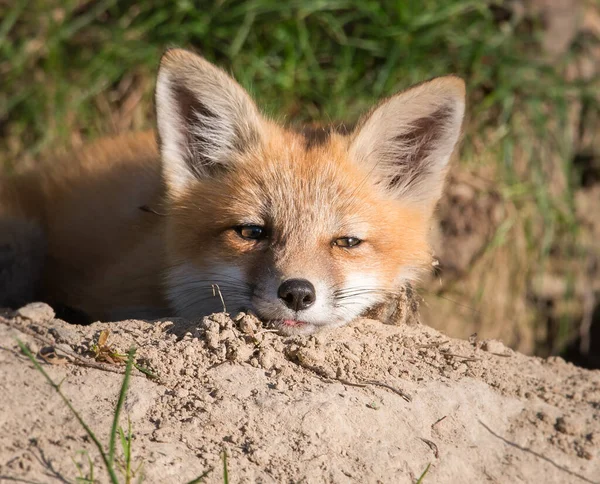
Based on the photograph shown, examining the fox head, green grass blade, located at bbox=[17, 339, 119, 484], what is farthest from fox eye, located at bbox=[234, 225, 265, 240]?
green grass blade, located at bbox=[17, 339, 119, 484]

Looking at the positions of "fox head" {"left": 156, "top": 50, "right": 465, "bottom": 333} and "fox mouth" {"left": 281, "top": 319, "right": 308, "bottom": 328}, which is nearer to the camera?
"fox mouth" {"left": 281, "top": 319, "right": 308, "bottom": 328}

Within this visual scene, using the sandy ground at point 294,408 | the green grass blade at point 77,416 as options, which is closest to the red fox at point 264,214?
the sandy ground at point 294,408

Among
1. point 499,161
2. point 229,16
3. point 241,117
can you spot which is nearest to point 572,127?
point 499,161

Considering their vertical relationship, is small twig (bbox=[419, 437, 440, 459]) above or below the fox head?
below

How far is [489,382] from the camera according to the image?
3025 millimetres

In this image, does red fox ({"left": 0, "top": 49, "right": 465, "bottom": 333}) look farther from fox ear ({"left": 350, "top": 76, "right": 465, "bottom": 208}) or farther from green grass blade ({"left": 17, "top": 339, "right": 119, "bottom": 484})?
green grass blade ({"left": 17, "top": 339, "right": 119, "bottom": 484})

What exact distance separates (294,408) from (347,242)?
1.00 m

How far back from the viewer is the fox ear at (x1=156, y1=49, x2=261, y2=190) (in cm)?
344

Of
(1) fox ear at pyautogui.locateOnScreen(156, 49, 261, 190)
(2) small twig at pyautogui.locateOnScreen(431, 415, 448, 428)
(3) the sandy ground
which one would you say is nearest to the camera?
(3) the sandy ground

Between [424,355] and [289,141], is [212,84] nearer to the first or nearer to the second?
[289,141]

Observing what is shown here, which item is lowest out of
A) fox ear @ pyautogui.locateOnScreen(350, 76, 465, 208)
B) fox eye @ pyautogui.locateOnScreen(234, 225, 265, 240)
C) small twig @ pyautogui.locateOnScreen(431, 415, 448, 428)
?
small twig @ pyautogui.locateOnScreen(431, 415, 448, 428)

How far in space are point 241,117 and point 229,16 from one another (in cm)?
206

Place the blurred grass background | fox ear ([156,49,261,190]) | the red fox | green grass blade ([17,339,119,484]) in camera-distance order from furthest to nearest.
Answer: the blurred grass background, fox ear ([156,49,261,190]), the red fox, green grass blade ([17,339,119,484])

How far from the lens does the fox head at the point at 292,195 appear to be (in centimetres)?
320
